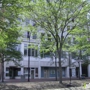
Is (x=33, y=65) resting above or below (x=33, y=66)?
above

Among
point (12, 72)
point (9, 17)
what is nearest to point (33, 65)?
point (12, 72)

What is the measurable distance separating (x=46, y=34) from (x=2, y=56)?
7.19 meters

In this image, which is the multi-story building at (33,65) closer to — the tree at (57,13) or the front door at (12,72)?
the front door at (12,72)

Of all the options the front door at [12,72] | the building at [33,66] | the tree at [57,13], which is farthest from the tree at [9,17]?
the front door at [12,72]

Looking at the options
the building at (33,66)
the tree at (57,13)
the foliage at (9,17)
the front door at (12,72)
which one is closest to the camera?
the foliage at (9,17)

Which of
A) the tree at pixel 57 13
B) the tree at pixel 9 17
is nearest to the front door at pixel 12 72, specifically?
the tree at pixel 57 13

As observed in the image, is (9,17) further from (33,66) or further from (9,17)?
(33,66)

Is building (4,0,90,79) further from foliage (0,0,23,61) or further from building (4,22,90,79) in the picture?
foliage (0,0,23,61)

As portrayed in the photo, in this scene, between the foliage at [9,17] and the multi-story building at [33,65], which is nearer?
the foliage at [9,17]

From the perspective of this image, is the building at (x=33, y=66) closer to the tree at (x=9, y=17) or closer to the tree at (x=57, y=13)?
the tree at (x=57, y=13)

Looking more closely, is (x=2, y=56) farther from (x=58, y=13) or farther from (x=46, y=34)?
(x=58, y=13)

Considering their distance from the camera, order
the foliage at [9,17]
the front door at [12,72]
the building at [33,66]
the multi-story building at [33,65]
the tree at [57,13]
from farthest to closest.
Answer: the front door at [12,72], the building at [33,66], the multi-story building at [33,65], the tree at [57,13], the foliage at [9,17]

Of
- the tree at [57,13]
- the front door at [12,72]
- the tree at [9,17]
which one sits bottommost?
the front door at [12,72]

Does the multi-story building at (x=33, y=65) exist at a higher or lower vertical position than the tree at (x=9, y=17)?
lower
